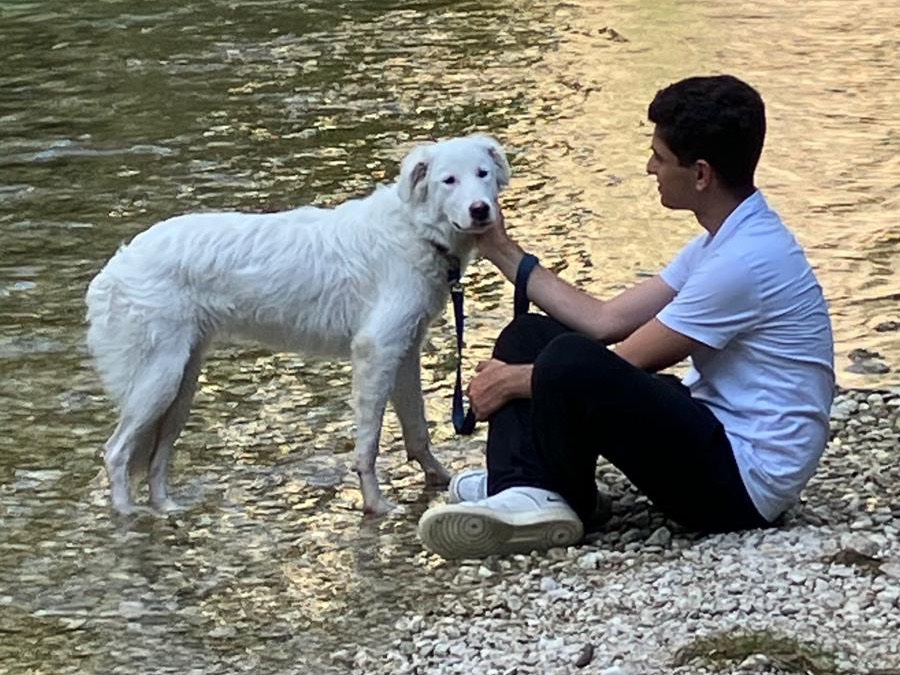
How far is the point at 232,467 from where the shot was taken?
646 cm

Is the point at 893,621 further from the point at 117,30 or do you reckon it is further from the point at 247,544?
the point at 117,30

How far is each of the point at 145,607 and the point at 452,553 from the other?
41.2 inches

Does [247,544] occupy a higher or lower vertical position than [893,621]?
lower

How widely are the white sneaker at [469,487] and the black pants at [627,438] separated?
331mm

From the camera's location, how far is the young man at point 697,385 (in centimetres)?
480

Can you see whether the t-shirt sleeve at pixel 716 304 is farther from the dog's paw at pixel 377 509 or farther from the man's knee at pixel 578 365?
the dog's paw at pixel 377 509

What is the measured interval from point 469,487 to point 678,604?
1212 mm

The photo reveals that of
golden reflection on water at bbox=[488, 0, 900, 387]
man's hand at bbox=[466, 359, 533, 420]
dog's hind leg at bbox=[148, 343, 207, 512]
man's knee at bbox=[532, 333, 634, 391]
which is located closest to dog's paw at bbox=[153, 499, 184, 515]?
dog's hind leg at bbox=[148, 343, 207, 512]

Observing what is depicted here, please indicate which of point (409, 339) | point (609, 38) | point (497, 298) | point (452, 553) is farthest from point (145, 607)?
point (609, 38)

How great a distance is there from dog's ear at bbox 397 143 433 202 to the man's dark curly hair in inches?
43.8

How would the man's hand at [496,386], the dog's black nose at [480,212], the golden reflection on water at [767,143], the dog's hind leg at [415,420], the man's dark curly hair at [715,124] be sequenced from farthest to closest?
the golden reflection on water at [767,143]
the dog's hind leg at [415,420]
the dog's black nose at [480,212]
the man's hand at [496,386]
the man's dark curly hair at [715,124]

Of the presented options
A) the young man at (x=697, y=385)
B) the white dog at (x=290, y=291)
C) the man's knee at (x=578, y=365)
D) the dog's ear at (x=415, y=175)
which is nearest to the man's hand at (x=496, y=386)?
the young man at (x=697, y=385)

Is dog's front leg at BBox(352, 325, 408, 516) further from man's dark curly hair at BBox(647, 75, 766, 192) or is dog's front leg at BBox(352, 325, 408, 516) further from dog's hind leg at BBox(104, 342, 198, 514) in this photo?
man's dark curly hair at BBox(647, 75, 766, 192)

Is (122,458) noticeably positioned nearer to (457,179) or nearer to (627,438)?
(457,179)
